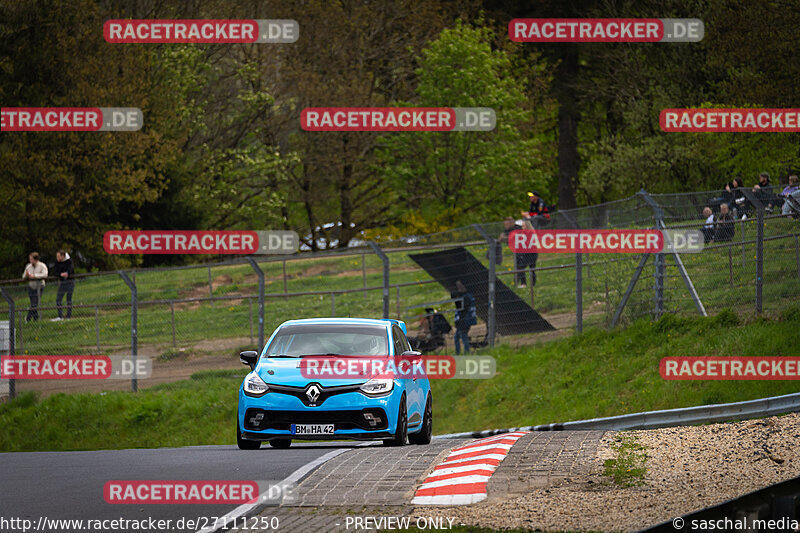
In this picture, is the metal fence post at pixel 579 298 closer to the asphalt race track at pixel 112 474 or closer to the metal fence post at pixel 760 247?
the metal fence post at pixel 760 247

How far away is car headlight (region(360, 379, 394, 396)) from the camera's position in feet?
44.0

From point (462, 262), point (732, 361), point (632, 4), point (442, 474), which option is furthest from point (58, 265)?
point (632, 4)

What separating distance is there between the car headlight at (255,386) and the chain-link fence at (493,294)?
31.2 ft

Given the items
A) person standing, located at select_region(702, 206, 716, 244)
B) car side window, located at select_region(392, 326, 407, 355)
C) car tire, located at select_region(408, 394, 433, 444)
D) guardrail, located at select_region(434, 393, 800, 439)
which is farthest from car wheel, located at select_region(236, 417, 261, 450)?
person standing, located at select_region(702, 206, 716, 244)

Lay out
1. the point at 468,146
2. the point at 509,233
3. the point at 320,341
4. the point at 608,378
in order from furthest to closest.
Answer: the point at 468,146 → the point at 509,233 → the point at 608,378 → the point at 320,341

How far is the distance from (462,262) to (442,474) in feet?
42.3

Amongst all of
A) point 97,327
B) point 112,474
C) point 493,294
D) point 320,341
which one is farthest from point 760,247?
point 97,327

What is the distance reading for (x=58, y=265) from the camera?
32.6 metres

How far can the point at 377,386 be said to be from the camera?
531 inches

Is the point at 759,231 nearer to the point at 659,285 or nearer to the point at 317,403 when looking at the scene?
the point at 659,285

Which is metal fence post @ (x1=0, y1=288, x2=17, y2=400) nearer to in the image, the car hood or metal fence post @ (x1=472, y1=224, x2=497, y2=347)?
metal fence post @ (x1=472, y1=224, x2=497, y2=347)

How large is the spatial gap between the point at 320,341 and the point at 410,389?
4.49 feet

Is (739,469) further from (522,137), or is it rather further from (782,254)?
(522,137)

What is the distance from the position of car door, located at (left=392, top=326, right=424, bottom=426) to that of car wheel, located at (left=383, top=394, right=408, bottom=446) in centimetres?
20
